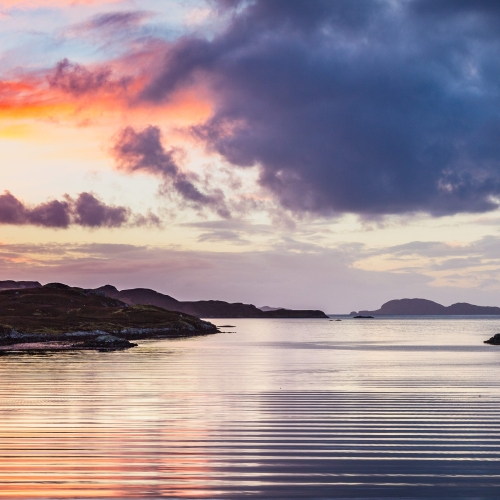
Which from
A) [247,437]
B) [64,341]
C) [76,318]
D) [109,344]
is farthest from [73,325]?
[247,437]

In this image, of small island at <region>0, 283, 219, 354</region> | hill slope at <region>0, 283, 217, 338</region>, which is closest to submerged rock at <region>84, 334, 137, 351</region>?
small island at <region>0, 283, 219, 354</region>

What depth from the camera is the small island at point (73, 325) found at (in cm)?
8725

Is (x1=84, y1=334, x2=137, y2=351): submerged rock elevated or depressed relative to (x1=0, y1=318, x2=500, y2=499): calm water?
depressed

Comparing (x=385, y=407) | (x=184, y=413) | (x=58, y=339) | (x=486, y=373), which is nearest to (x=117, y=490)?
(x=184, y=413)

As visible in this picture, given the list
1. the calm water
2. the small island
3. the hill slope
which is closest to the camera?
the calm water

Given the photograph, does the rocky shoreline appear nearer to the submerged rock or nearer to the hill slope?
the submerged rock

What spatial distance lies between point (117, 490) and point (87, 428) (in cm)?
857

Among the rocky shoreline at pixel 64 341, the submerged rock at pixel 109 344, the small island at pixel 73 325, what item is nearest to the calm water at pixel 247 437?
the rocky shoreline at pixel 64 341

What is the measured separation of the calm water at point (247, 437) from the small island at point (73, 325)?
4641 cm

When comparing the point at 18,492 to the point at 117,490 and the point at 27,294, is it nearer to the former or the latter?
the point at 117,490

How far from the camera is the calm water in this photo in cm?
1455

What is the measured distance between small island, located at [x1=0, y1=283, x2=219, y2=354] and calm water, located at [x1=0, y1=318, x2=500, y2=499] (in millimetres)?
46409

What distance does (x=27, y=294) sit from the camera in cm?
19675

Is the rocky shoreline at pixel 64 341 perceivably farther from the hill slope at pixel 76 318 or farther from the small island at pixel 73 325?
the hill slope at pixel 76 318
